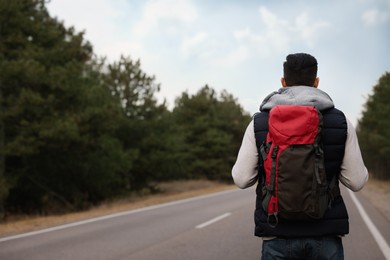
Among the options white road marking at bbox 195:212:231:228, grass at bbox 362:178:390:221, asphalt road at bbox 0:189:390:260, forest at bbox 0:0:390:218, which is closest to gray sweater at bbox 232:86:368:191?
asphalt road at bbox 0:189:390:260

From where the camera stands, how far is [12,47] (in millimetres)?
19641

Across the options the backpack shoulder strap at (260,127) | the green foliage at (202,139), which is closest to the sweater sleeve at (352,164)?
the backpack shoulder strap at (260,127)

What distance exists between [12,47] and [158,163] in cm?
1471

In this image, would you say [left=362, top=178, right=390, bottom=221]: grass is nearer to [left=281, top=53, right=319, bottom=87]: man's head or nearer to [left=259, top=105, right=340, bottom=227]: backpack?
[left=281, top=53, right=319, bottom=87]: man's head

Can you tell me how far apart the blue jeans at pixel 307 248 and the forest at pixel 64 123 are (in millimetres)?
15984

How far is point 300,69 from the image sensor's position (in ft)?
8.45

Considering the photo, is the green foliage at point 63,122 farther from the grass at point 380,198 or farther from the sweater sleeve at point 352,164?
the sweater sleeve at point 352,164

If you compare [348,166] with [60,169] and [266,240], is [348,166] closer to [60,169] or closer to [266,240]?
[266,240]

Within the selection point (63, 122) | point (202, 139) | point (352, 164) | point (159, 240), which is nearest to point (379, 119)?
point (202, 139)

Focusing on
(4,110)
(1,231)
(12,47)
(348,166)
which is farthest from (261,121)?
(12,47)

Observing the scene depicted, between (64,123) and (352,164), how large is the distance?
16.6 metres

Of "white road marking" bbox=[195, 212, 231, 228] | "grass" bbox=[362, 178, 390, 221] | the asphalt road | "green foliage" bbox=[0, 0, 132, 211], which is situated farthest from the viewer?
"green foliage" bbox=[0, 0, 132, 211]

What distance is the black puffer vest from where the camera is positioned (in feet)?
7.89

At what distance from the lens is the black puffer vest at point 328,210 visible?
241cm
